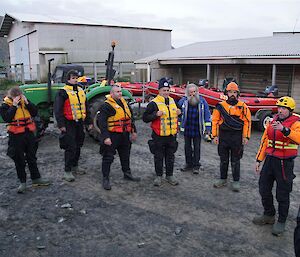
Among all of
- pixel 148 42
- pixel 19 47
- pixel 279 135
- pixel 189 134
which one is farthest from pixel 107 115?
pixel 19 47

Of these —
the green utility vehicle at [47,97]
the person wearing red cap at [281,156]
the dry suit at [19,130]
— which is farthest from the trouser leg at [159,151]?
the green utility vehicle at [47,97]

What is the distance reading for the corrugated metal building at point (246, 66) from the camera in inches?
498

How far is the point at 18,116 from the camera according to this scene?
5137 mm

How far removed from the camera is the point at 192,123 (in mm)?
6062

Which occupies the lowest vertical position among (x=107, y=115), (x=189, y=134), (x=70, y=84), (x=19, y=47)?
(x=189, y=134)

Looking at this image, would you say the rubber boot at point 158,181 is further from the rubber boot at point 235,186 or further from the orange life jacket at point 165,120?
the rubber boot at point 235,186

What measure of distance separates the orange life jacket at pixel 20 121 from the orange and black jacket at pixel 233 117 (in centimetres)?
288

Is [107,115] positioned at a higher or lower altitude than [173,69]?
lower

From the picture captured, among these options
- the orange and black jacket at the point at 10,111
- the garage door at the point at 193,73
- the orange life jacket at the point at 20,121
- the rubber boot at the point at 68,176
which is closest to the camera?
the orange and black jacket at the point at 10,111

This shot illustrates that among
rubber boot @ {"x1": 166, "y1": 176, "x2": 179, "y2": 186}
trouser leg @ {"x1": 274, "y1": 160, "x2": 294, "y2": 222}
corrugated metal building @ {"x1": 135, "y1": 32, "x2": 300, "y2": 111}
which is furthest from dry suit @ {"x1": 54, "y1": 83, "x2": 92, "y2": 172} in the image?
corrugated metal building @ {"x1": 135, "y1": 32, "x2": 300, "y2": 111}

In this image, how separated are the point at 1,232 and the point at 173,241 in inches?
Result: 81.5

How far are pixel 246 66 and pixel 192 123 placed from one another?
1000cm

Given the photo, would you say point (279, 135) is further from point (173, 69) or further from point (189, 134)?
point (173, 69)

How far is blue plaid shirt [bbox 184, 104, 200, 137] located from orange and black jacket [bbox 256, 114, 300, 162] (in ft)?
6.60
